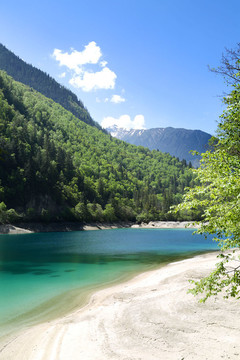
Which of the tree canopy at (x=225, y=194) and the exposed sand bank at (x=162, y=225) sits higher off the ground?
the tree canopy at (x=225, y=194)

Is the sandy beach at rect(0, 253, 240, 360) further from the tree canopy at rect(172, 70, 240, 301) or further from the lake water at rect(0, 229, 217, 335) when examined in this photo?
the tree canopy at rect(172, 70, 240, 301)

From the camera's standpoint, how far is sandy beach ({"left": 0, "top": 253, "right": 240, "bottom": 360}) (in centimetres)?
1127

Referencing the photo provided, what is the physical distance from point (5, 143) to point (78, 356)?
135 meters

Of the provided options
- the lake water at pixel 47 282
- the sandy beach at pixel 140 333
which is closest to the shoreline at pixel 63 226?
the lake water at pixel 47 282

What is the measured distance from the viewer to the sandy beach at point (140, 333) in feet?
37.0

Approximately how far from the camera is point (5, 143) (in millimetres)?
130125

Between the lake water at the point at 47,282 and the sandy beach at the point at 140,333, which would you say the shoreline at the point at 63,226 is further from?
the sandy beach at the point at 140,333

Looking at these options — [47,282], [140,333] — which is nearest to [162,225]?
[47,282]

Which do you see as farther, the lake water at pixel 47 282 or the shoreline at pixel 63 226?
the shoreline at pixel 63 226

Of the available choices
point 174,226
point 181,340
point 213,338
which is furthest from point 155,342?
point 174,226

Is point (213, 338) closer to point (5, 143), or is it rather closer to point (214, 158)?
point (214, 158)

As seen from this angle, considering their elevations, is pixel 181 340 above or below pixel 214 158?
below

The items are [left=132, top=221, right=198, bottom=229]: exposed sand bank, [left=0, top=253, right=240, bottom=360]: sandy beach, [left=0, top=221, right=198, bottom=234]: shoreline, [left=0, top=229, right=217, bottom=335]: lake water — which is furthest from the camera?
[left=132, top=221, right=198, bottom=229]: exposed sand bank

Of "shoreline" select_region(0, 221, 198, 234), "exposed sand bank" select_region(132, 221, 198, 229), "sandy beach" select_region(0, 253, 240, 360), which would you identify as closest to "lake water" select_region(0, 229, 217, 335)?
"sandy beach" select_region(0, 253, 240, 360)
